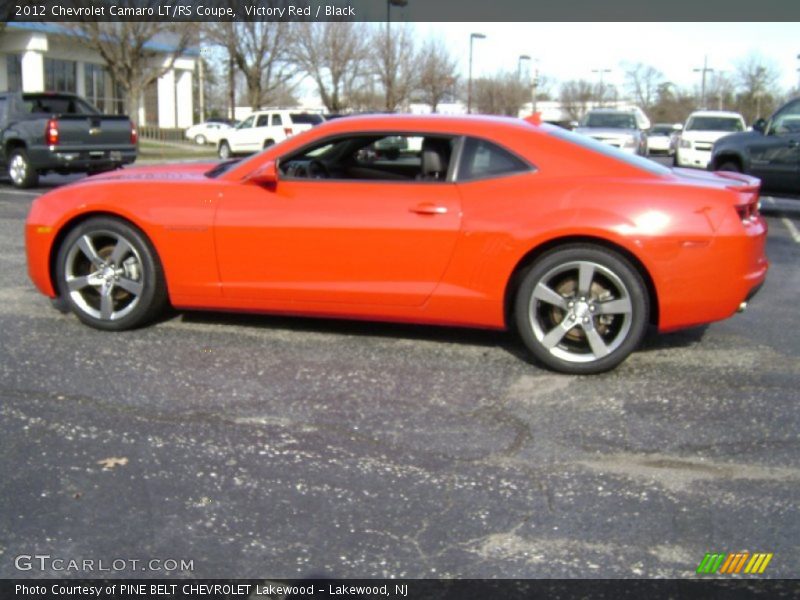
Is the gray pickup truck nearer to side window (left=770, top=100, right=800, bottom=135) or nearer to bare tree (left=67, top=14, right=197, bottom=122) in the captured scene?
A: side window (left=770, top=100, right=800, bottom=135)

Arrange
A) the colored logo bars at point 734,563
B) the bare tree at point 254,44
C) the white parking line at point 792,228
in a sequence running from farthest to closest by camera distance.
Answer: the bare tree at point 254,44 < the white parking line at point 792,228 < the colored logo bars at point 734,563

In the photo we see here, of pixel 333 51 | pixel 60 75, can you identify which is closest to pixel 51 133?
pixel 333 51

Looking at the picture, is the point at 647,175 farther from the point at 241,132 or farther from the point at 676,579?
the point at 241,132

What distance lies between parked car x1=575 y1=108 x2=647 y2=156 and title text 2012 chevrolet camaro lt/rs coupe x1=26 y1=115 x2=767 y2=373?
1537cm

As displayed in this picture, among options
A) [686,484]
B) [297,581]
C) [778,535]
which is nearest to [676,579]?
[778,535]

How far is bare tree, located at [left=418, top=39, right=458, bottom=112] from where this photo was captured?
135 feet

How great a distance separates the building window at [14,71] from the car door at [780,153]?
35642 millimetres

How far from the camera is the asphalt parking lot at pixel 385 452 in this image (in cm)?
304

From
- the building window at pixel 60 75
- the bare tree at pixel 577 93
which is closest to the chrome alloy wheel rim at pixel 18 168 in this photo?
the building window at pixel 60 75

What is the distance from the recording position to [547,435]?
404 centimetres

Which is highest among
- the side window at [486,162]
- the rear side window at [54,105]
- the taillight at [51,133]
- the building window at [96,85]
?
the building window at [96,85]

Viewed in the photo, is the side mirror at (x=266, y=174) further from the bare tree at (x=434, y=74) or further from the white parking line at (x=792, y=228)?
the bare tree at (x=434, y=74)

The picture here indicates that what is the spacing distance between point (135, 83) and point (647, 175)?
1038 inches

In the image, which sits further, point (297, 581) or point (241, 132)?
point (241, 132)
